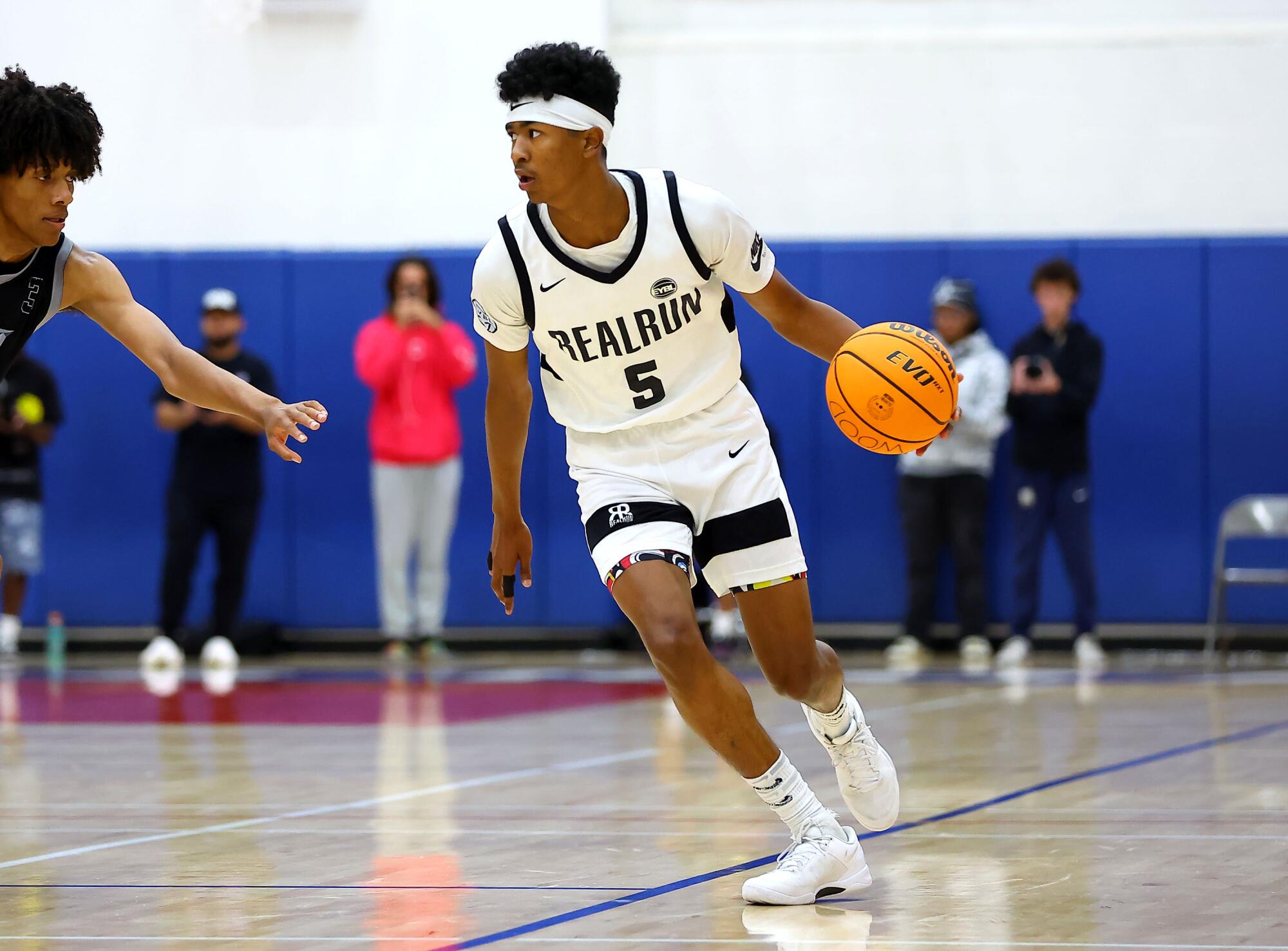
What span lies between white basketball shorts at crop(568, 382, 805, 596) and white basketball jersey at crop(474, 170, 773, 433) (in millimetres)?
65

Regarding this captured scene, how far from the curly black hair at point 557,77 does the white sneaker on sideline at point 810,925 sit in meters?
2.05

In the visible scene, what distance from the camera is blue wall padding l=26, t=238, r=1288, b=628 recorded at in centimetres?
1333

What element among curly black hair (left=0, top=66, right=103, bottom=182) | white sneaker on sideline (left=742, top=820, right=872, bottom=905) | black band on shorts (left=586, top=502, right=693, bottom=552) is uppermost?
curly black hair (left=0, top=66, right=103, bottom=182)

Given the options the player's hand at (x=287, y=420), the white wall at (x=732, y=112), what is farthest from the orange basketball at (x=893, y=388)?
the white wall at (x=732, y=112)

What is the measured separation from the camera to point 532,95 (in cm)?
489

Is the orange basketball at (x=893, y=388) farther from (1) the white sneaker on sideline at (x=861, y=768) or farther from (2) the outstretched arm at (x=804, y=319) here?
(1) the white sneaker on sideline at (x=861, y=768)

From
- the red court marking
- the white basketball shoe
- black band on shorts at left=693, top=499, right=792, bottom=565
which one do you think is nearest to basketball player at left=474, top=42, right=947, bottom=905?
black band on shorts at left=693, top=499, right=792, bottom=565

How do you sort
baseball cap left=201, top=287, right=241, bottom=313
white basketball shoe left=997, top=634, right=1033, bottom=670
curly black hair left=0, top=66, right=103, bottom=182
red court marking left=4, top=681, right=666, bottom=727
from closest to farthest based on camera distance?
curly black hair left=0, top=66, right=103, bottom=182, red court marking left=4, top=681, right=666, bottom=727, white basketball shoe left=997, top=634, right=1033, bottom=670, baseball cap left=201, top=287, right=241, bottom=313

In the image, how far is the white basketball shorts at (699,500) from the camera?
195 inches

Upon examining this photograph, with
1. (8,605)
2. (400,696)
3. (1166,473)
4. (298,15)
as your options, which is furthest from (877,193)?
(8,605)

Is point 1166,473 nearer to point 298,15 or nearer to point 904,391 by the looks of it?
point 298,15

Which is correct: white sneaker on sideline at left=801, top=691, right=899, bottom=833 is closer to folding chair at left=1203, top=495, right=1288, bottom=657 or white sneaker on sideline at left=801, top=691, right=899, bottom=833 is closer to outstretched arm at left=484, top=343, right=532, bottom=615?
outstretched arm at left=484, top=343, right=532, bottom=615

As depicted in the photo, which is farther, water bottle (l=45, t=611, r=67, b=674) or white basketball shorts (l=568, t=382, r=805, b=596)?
water bottle (l=45, t=611, r=67, b=674)

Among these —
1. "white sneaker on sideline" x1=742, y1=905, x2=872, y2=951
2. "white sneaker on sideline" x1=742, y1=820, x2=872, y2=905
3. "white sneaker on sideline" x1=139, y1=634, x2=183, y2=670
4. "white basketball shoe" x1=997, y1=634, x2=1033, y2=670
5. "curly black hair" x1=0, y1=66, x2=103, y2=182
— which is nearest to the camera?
"white sneaker on sideline" x1=742, y1=905, x2=872, y2=951
